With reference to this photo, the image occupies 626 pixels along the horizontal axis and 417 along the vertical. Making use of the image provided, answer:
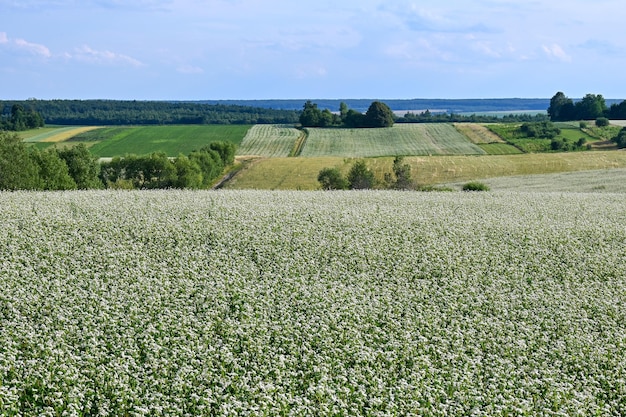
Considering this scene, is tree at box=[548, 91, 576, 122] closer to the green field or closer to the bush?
the green field

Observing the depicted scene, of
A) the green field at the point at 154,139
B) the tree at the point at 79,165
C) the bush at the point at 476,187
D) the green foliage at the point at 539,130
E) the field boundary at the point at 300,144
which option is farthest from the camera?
the green field at the point at 154,139

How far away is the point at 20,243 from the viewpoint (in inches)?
733

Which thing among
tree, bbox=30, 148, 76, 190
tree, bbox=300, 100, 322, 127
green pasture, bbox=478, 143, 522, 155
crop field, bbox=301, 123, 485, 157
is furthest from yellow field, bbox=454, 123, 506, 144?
tree, bbox=30, 148, 76, 190

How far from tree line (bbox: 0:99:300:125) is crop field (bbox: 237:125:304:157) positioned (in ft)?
106

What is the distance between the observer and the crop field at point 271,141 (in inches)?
3351

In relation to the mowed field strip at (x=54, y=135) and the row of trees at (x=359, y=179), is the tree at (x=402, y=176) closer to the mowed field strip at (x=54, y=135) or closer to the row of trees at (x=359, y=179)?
the row of trees at (x=359, y=179)

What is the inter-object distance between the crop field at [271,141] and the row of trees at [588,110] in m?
53.6

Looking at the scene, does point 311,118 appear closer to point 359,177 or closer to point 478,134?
point 478,134

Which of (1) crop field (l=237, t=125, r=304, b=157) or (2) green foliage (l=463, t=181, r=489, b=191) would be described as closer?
(2) green foliage (l=463, t=181, r=489, b=191)

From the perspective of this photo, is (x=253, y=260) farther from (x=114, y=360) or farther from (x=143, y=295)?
(x=114, y=360)

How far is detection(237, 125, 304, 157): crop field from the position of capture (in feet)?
279

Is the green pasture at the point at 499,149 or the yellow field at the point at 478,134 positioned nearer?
the green pasture at the point at 499,149

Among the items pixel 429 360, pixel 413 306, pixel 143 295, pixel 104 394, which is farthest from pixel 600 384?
pixel 143 295

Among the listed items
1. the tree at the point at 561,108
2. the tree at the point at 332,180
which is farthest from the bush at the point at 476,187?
the tree at the point at 561,108
